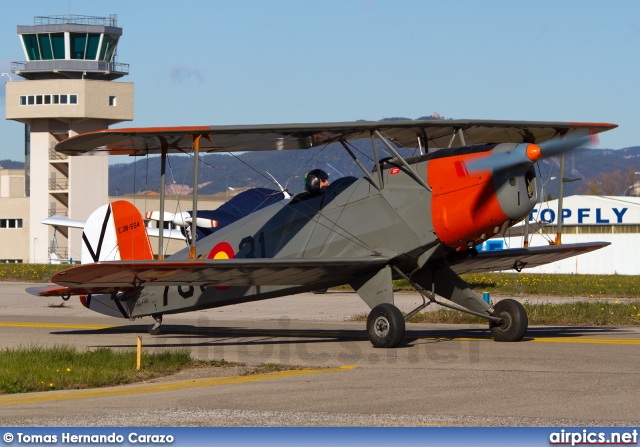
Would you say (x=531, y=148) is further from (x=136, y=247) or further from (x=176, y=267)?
(x=136, y=247)

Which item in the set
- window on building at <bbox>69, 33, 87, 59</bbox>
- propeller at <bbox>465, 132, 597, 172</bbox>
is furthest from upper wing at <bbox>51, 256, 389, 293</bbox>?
window on building at <bbox>69, 33, 87, 59</bbox>

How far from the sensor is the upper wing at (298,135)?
47.9ft

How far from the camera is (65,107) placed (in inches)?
2916

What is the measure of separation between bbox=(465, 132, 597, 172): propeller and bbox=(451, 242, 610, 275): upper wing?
296cm

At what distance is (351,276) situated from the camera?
49.8ft

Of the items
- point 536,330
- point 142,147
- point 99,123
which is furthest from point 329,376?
point 99,123

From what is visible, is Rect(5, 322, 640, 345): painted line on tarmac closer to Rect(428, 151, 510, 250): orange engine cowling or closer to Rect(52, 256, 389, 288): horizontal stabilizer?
Rect(52, 256, 389, 288): horizontal stabilizer

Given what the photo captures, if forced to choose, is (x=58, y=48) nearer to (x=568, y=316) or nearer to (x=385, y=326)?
(x=568, y=316)

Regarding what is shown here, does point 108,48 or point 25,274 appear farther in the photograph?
point 108,48

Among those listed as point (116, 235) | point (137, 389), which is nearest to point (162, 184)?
point (116, 235)

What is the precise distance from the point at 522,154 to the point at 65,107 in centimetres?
6553

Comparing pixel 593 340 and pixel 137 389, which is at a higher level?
pixel 137 389

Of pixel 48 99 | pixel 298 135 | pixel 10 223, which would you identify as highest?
pixel 48 99

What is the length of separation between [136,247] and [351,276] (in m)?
4.68
